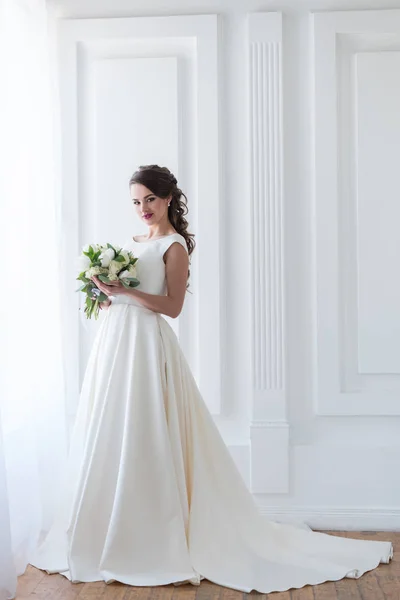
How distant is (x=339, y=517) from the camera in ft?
13.1

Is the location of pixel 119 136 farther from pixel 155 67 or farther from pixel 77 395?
pixel 77 395

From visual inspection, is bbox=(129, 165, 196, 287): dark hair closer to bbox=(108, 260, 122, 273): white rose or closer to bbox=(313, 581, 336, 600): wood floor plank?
bbox=(108, 260, 122, 273): white rose

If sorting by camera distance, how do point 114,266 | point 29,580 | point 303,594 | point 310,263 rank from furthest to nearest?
point 310,263 → point 114,266 → point 29,580 → point 303,594

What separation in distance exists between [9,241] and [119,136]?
3.92ft

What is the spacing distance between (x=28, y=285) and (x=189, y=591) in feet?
5.23

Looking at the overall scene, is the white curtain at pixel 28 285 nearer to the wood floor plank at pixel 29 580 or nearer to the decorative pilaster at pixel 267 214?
the wood floor plank at pixel 29 580

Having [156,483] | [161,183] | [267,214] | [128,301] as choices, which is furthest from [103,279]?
[267,214]

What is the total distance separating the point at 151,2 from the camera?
414 centimetres

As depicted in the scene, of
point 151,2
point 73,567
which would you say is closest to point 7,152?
point 151,2

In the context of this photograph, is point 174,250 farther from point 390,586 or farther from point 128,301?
point 390,586

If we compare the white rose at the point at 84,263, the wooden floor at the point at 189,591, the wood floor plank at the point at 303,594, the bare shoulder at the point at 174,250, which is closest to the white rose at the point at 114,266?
the white rose at the point at 84,263

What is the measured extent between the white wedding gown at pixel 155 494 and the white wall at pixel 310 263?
25.4 inches

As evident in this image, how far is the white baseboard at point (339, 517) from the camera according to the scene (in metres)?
3.98

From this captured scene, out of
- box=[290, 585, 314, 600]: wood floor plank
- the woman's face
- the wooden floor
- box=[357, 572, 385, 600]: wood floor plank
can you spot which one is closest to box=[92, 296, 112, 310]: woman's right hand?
the woman's face
